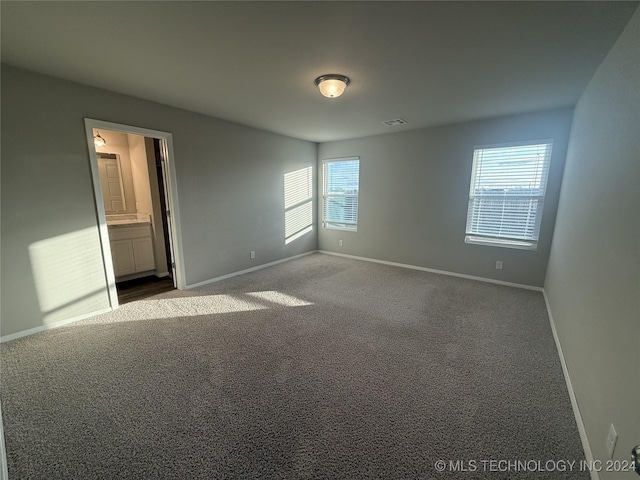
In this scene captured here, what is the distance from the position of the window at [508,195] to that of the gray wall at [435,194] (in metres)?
0.10

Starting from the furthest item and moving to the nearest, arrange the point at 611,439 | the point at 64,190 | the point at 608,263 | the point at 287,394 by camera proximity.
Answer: the point at 64,190
the point at 287,394
the point at 608,263
the point at 611,439

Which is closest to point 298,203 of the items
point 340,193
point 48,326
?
point 340,193

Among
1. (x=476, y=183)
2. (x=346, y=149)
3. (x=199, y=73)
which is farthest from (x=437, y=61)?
(x=346, y=149)

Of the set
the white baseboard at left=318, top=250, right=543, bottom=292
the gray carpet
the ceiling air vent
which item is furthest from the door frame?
the white baseboard at left=318, top=250, right=543, bottom=292

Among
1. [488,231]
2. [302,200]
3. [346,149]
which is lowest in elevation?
[488,231]

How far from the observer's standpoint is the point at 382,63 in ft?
6.95

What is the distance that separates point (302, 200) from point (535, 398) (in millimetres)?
4593

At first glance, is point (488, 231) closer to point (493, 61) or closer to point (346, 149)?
point (493, 61)

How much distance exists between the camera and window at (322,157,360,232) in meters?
5.26

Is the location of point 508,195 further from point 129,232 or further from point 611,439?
point 129,232

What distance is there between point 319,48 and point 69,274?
324 centimetres

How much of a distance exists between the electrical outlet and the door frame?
13.5ft

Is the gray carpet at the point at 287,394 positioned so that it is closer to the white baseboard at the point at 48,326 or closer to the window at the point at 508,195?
the white baseboard at the point at 48,326

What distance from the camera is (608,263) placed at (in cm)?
→ 143
